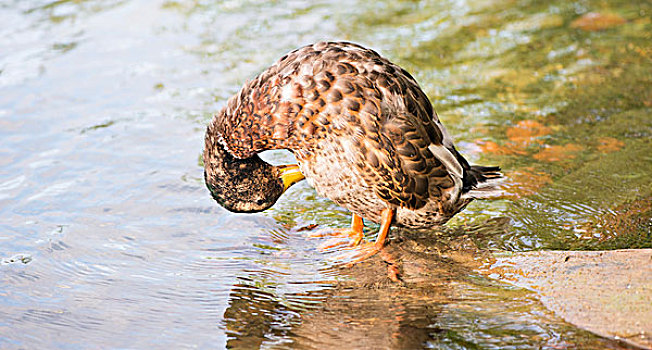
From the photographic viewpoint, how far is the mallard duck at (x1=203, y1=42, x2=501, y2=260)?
15.2 feet

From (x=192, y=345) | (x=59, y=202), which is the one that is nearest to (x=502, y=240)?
(x=192, y=345)

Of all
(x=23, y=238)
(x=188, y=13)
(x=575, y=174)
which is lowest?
(x=575, y=174)

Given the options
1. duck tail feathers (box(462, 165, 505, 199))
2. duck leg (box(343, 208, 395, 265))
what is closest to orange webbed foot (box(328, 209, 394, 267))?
duck leg (box(343, 208, 395, 265))

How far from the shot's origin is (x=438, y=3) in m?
10.7

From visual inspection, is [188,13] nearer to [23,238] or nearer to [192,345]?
[23,238]

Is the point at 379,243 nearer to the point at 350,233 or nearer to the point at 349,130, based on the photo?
the point at 350,233

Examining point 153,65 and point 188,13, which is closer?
point 153,65

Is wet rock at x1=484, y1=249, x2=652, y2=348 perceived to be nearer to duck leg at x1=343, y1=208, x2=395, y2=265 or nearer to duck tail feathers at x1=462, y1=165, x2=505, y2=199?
duck tail feathers at x1=462, y1=165, x2=505, y2=199

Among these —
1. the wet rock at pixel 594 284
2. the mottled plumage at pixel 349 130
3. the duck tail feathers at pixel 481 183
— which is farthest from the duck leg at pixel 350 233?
the wet rock at pixel 594 284

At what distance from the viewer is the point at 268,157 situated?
22.4ft

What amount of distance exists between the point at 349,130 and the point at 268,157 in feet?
7.67

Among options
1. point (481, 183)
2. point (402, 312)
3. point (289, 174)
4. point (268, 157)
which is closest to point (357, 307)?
point (402, 312)

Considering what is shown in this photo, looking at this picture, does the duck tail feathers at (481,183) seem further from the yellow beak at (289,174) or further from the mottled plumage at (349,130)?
the yellow beak at (289,174)

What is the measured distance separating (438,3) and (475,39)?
4.98 ft
